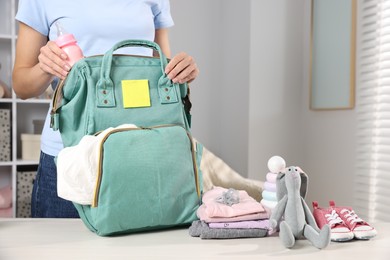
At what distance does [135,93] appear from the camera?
1.00 m

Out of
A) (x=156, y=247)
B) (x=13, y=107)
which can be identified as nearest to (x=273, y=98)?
(x=13, y=107)

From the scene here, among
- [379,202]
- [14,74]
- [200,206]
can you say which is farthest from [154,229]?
[379,202]

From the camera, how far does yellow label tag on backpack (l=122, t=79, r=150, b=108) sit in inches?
39.2

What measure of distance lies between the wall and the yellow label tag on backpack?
1.90 metres

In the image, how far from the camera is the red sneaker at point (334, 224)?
89cm

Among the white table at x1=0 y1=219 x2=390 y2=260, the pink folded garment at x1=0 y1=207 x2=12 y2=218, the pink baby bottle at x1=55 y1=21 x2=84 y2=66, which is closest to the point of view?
the white table at x1=0 y1=219 x2=390 y2=260

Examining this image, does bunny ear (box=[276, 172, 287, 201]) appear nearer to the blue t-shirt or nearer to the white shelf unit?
the blue t-shirt

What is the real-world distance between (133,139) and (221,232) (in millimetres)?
234

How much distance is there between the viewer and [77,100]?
969mm

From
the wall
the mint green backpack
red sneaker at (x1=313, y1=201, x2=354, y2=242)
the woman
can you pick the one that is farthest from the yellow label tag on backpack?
the wall

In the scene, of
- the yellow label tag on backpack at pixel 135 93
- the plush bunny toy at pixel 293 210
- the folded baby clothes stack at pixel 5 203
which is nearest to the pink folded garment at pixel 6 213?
the folded baby clothes stack at pixel 5 203

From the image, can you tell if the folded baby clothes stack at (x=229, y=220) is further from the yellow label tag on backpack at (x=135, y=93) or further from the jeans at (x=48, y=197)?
the jeans at (x=48, y=197)

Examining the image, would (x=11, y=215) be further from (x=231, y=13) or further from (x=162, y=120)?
(x=162, y=120)

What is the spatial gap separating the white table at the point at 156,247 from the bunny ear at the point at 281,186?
0.08 meters
